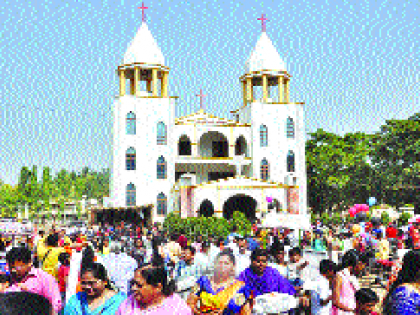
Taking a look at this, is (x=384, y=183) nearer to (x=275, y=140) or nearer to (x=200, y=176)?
(x=275, y=140)

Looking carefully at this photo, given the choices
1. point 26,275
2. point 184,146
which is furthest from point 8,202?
point 26,275

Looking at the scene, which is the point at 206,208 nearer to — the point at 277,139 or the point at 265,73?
the point at 277,139

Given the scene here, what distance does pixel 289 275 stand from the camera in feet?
27.0

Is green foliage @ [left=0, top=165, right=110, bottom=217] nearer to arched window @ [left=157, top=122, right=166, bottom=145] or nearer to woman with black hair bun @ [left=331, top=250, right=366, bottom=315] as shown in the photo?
arched window @ [left=157, top=122, right=166, bottom=145]

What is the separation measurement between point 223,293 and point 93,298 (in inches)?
49.5

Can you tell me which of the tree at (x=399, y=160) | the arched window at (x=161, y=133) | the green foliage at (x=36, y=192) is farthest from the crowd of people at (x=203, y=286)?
the green foliage at (x=36, y=192)

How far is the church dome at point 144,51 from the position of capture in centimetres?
4088

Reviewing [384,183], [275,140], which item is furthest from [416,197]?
[275,140]

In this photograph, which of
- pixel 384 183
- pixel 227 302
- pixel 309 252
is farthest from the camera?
pixel 384 183

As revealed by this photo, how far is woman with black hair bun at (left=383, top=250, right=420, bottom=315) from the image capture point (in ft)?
14.1

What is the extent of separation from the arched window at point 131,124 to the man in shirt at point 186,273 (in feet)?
106

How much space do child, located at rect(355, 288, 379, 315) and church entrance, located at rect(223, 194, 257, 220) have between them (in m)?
Result: 34.1

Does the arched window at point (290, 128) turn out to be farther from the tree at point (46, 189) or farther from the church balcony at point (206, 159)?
the tree at point (46, 189)

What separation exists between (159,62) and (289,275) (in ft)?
113
